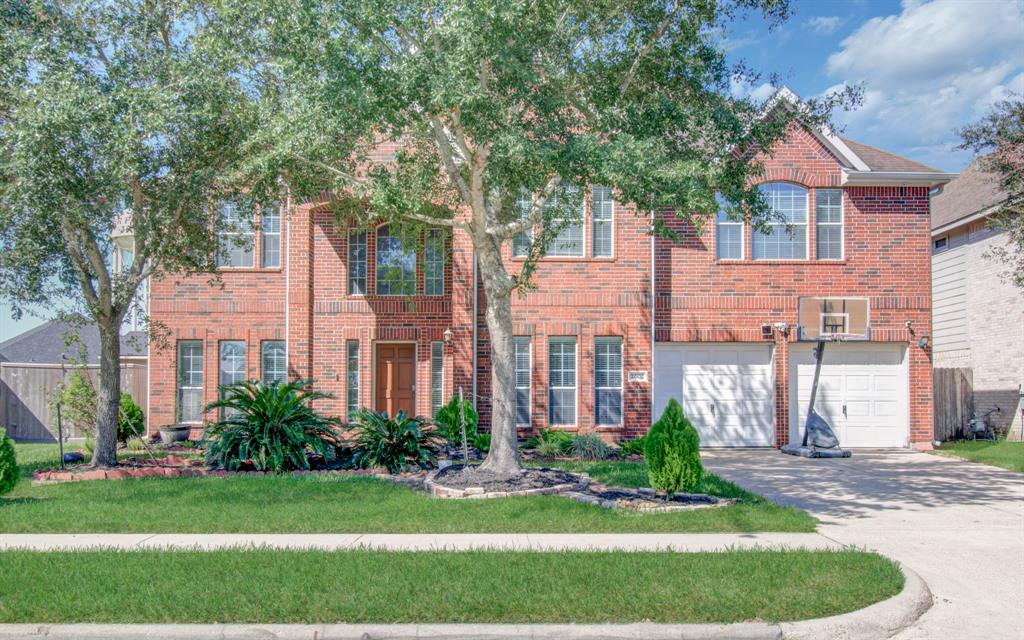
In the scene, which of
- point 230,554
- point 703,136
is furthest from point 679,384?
point 230,554

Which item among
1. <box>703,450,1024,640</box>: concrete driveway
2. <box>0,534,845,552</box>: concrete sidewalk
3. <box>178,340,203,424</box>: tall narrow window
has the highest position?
<box>178,340,203,424</box>: tall narrow window

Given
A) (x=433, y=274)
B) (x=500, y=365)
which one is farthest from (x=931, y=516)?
(x=433, y=274)

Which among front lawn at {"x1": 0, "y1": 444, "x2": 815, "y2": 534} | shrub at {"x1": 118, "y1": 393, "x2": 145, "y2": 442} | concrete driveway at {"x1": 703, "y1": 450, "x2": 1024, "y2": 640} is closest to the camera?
concrete driveway at {"x1": 703, "y1": 450, "x2": 1024, "y2": 640}

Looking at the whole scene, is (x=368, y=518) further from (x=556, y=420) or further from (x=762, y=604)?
(x=556, y=420)

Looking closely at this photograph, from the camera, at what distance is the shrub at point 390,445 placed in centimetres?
1284

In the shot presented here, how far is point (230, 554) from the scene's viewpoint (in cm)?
712

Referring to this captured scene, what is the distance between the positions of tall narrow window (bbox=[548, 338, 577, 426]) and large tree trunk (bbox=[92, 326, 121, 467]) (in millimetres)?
8302

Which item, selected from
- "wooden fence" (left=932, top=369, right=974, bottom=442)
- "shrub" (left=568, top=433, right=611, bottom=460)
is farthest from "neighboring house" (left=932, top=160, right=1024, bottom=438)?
"shrub" (left=568, top=433, right=611, bottom=460)

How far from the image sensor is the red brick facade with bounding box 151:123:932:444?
17.2 metres

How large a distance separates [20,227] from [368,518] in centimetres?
723

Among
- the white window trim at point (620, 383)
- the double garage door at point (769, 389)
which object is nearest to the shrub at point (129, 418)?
the white window trim at point (620, 383)

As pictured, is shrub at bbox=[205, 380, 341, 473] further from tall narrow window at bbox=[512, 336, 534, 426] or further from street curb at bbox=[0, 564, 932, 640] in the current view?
street curb at bbox=[0, 564, 932, 640]

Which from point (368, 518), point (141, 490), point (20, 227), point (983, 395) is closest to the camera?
point (368, 518)

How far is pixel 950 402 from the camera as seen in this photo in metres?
19.4
